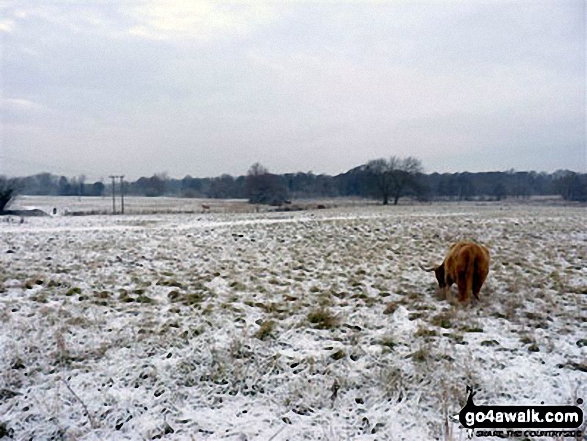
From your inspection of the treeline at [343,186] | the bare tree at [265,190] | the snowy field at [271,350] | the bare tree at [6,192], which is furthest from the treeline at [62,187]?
the snowy field at [271,350]

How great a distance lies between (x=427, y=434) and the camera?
148 inches

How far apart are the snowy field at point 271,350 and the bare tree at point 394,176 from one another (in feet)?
199

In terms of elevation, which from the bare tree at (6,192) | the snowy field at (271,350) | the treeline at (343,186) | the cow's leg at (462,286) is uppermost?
the treeline at (343,186)

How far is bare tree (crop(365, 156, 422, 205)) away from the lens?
230 feet

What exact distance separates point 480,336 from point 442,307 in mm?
1596

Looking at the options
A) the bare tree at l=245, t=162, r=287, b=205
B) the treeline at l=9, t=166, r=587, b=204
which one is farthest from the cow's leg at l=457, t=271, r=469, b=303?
the bare tree at l=245, t=162, r=287, b=205

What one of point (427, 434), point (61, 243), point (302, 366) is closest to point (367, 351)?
point (302, 366)

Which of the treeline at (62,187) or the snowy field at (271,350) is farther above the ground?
the treeline at (62,187)

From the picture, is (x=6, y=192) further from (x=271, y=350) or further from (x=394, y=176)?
(x=394, y=176)

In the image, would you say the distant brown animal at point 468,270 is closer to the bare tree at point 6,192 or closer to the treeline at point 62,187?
the bare tree at point 6,192

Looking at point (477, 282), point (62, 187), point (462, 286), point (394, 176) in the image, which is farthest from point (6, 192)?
point (62, 187)

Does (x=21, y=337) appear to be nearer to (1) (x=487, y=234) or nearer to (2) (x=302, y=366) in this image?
(2) (x=302, y=366)

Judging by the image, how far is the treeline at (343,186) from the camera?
76312 mm

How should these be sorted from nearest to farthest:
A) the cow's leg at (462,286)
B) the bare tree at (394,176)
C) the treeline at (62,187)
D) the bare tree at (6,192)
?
the cow's leg at (462,286) < the bare tree at (6,192) < the bare tree at (394,176) < the treeline at (62,187)
